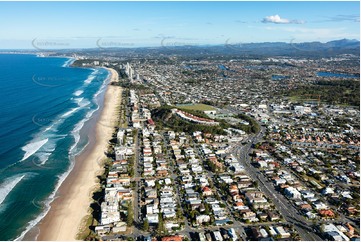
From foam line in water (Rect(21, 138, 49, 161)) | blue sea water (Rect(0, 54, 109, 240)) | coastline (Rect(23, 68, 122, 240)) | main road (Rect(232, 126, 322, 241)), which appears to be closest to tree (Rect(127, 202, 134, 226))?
coastline (Rect(23, 68, 122, 240))

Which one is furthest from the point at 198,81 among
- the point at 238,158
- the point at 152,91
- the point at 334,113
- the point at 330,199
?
the point at 330,199

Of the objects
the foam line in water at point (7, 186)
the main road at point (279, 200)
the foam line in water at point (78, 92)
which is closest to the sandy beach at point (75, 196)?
the foam line in water at point (7, 186)

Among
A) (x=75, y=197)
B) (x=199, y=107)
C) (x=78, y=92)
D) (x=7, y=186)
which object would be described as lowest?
(x=75, y=197)

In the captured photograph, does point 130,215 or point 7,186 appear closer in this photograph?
point 130,215

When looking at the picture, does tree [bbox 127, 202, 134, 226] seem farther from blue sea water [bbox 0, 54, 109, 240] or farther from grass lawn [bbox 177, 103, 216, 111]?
grass lawn [bbox 177, 103, 216, 111]

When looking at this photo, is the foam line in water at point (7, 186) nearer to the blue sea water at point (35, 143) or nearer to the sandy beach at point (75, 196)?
the blue sea water at point (35, 143)

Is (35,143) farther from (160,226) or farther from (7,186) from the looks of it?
(160,226)

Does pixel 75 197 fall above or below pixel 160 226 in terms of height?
below

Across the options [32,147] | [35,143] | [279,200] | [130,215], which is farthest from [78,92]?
[279,200]
